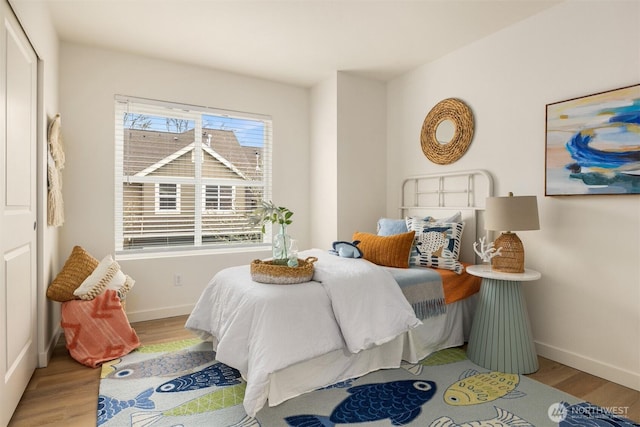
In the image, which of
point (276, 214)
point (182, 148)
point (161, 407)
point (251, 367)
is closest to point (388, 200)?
point (276, 214)

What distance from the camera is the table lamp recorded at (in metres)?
2.43

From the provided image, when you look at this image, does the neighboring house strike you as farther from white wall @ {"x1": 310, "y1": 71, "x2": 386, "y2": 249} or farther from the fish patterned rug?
the fish patterned rug

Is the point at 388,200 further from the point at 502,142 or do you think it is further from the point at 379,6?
the point at 379,6

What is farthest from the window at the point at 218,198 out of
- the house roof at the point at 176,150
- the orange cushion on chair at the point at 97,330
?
the orange cushion on chair at the point at 97,330

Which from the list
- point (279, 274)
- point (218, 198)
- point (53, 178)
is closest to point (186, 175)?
point (218, 198)

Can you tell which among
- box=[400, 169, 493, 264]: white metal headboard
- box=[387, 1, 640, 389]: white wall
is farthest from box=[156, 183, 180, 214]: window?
box=[387, 1, 640, 389]: white wall

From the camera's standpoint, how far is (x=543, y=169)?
2682mm

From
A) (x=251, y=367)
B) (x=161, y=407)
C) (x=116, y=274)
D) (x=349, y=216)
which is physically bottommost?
(x=161, y=407)

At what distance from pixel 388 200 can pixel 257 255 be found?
1629 millimetres

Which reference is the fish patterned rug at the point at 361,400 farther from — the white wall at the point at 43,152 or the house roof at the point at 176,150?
the house roof at the point at 176,150

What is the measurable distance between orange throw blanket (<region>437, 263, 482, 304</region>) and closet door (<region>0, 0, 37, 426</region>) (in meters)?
2.70

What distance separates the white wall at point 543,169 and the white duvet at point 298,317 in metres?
1.18

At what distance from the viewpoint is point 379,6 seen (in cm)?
261

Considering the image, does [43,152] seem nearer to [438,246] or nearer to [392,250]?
[392,250]
